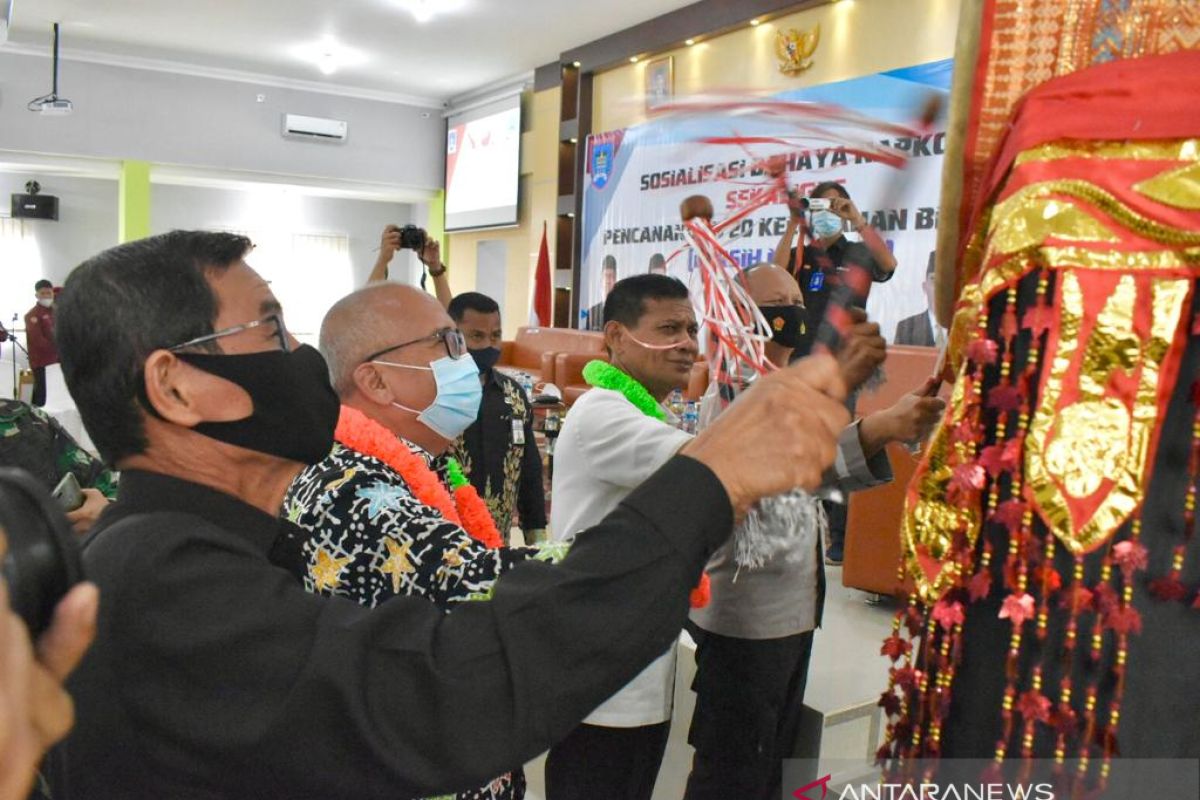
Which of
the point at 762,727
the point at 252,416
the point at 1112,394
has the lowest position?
the point at 762,727

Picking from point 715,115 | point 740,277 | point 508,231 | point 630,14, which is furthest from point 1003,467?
point 508,231

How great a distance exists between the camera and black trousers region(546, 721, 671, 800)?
2010 mm

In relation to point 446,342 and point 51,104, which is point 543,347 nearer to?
point 51,104

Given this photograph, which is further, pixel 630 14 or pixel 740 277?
pixel 630 14

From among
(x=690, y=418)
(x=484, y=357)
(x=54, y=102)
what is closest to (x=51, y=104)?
(x=54, y=102)

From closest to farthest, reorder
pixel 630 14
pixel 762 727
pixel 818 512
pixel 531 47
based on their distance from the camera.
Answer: pixel 762 727 < pixel 818 512 < pixel 630 14 < pixel 531 47

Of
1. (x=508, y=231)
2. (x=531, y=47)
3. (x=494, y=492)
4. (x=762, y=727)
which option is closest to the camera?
(x=762, y=727)

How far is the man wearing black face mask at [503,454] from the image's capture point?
298 centimetres

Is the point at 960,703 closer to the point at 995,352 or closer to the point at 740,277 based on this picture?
the point at 995,352

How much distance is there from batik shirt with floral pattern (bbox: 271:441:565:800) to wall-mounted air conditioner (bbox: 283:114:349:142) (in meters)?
11.4

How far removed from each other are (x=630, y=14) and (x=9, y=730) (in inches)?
352

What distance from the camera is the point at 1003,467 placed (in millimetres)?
806

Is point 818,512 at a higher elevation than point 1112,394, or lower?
lower

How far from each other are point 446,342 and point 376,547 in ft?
2.13
